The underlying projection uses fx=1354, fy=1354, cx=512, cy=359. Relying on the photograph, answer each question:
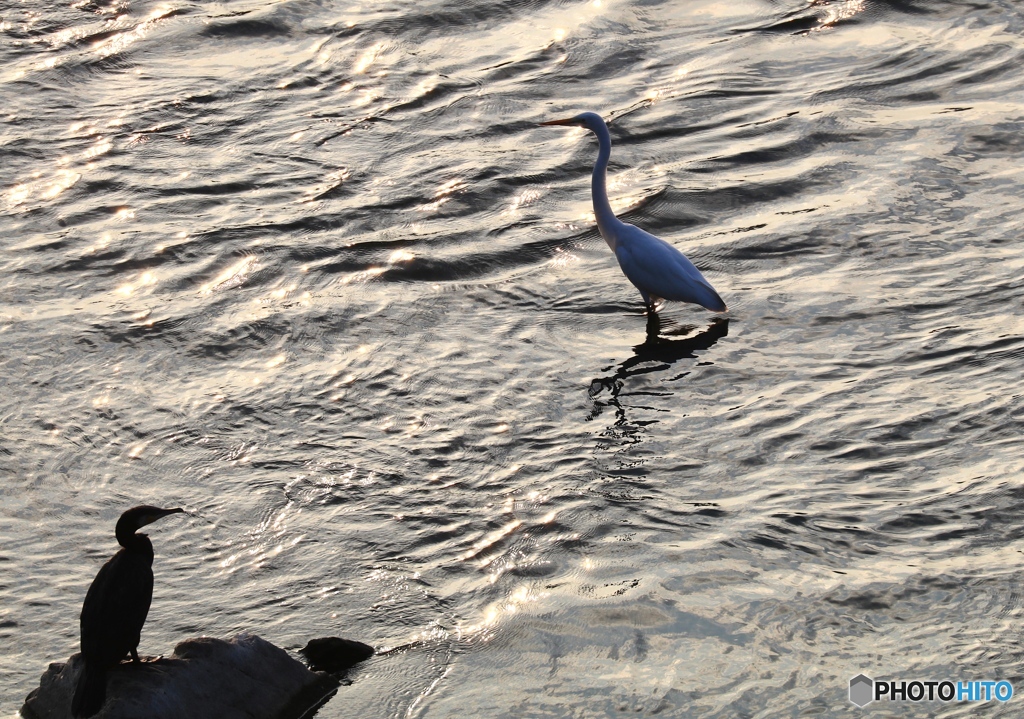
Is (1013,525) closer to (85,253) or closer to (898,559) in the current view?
(898,559)

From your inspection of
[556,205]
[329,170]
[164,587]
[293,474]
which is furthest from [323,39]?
[164,587]

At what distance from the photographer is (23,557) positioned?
19.9ft

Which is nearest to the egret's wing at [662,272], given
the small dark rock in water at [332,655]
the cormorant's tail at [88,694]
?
the small dark rock in water at [332,655]

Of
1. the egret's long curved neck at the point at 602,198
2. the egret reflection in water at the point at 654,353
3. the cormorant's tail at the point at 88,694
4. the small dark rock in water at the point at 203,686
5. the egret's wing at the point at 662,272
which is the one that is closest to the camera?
the cormorant's tail at the point at 88,694

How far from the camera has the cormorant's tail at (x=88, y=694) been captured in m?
4.51

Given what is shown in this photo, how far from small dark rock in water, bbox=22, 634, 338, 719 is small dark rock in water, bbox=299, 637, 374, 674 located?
0.11 meters

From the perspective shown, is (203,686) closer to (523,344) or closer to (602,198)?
(523,344)

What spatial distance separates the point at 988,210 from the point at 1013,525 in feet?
12.5

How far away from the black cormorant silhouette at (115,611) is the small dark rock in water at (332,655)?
2.31 feet

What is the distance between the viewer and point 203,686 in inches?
187

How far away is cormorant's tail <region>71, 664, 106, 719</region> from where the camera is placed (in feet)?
14.8

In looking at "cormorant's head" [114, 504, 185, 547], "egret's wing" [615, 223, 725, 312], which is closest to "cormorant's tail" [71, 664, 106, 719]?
"cormorant's head" [114, 504, 185, 547]

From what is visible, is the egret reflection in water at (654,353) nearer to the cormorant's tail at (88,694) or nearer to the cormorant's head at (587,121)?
the cormorant's head at (587,121)

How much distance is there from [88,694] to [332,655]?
3.29ft
